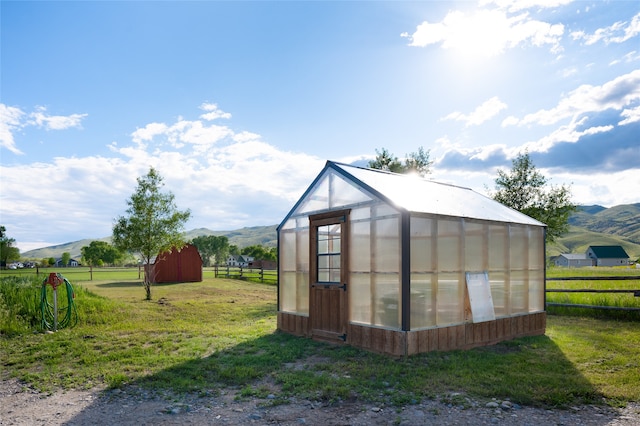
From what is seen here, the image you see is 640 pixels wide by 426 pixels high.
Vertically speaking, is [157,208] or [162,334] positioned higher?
[157,208]

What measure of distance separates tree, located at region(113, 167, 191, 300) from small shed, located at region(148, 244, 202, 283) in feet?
33.2

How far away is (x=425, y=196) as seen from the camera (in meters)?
10.2

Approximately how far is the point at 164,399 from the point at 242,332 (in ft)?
16.9

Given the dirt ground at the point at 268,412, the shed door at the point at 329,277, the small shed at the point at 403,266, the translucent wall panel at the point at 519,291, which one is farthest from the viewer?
the translucent wall panel at the point at 519,291

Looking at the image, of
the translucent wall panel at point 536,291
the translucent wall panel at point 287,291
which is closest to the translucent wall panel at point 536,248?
the translucent wall panel at point 536,291

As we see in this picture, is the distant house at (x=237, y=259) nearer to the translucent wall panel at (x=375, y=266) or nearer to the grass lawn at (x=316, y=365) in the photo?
the grass lawn at (x=316, y=365)

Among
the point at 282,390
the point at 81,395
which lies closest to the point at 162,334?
the point at 81,395

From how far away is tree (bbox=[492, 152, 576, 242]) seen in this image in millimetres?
25109

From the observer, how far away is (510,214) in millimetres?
11633

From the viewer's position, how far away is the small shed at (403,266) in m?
8.69

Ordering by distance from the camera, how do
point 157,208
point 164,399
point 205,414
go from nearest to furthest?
1. point 205,414
2. point 164,399
3. point 157,208

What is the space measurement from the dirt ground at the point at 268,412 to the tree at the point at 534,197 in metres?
20.9

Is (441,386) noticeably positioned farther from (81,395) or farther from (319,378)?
(81,395)

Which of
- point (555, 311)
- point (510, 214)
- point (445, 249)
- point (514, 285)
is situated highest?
point (510, 214)
